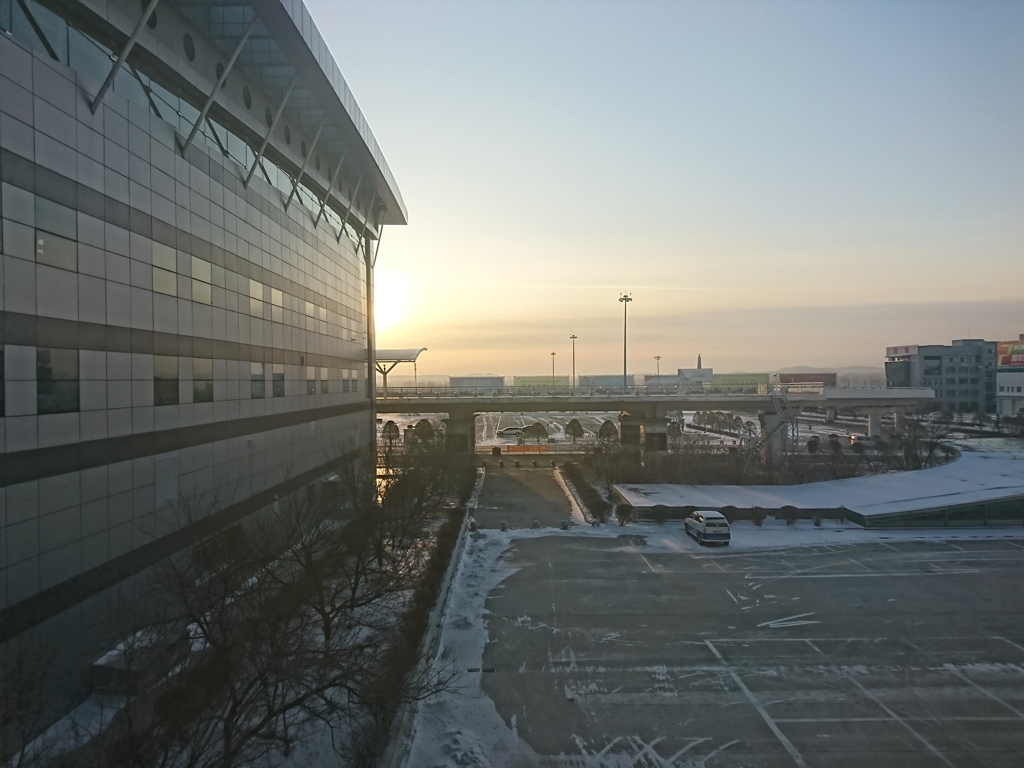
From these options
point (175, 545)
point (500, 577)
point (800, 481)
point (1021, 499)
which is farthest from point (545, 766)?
point (800, 481)

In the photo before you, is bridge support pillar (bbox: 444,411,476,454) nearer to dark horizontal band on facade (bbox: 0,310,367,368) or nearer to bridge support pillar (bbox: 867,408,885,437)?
dark horizontal band on facade (bbox: 0,310,367,368)

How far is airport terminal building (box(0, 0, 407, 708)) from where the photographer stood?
10.2m

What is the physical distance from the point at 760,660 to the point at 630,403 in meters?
33.0

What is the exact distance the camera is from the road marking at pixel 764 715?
905cm

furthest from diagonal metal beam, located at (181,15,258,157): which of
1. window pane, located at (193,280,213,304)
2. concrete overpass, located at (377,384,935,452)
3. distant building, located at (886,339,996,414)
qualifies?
distant building, located at (886,339,996,414)

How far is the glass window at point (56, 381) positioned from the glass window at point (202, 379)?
15.1 ft

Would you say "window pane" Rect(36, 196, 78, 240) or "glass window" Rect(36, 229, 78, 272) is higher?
"window pane" Rect(36, 196, 78, 240)

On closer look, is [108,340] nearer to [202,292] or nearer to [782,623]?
[202,292]

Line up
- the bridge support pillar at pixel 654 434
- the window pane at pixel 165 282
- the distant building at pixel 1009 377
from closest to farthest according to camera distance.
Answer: the window pane at pixel 165 282, the bridge support pillar at pixel 654 434, the distant building at pixel 1009 377

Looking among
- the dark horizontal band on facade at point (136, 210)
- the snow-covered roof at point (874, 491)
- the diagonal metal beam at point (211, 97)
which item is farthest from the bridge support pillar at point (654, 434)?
the diagonal metal beam at point (211, 97)

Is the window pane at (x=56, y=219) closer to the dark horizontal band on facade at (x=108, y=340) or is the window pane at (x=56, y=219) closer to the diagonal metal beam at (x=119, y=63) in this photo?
the dark horizontal band on facade at (x=108, y=340)

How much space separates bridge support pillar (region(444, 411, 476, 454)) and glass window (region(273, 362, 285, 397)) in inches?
902

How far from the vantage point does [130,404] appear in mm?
13133

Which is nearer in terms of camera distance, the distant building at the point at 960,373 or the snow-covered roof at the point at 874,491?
the snow-covered roof at the point at 874,491
